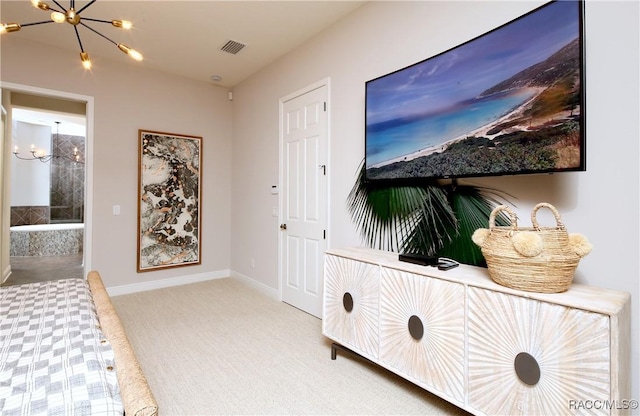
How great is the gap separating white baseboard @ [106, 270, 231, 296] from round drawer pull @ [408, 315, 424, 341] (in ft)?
11.8

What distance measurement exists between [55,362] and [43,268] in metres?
5.74

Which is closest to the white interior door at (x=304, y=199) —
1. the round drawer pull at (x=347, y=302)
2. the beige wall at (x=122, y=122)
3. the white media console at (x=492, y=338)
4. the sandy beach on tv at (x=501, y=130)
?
the round drawer pull at (x=347, y=302)

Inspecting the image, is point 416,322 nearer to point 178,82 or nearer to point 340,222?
point 340,222

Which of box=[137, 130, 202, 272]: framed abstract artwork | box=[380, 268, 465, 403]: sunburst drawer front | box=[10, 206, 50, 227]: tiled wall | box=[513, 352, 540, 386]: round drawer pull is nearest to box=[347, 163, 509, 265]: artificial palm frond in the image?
box=[380, 268, 465, 403]: sunburst drawer front

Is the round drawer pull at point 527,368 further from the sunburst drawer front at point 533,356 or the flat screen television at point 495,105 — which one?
the flat screen television at point 495,105

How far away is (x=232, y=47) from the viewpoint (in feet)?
11.5

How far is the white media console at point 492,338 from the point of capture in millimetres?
1147

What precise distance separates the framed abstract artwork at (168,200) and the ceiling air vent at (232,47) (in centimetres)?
142

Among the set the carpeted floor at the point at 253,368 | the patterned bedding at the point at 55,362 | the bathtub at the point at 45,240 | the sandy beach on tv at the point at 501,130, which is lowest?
the carpeted floor at the point at 253,368

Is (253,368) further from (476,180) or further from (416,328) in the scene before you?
(476,180)

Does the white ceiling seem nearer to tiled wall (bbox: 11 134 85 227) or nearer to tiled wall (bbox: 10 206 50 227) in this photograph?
tiled wall (bbox: 11 134 85 227)

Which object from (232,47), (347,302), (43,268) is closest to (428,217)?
(347,302)

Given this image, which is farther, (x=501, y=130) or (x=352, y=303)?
(x=352, y=303)

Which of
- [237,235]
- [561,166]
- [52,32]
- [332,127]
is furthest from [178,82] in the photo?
[561,166]
